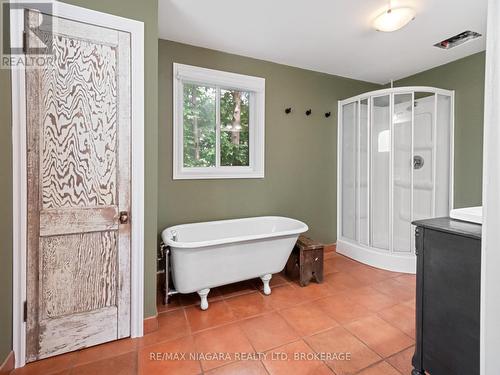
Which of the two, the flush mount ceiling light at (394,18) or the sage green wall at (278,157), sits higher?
the flush mount ceiling light at (394,18)

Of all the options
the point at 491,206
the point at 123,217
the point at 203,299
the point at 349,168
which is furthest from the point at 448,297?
the point at 349,168

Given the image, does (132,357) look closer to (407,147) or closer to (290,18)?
(290,18)

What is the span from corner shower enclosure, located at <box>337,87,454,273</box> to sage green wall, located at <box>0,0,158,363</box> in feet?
8.25

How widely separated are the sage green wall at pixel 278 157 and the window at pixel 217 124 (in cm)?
9

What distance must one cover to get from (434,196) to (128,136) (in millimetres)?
3292

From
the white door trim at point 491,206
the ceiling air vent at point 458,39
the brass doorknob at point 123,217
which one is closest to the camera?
the white door trim at point 491,206

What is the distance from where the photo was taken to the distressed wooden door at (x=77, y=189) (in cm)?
147

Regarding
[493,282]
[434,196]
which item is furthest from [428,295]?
[434,196]

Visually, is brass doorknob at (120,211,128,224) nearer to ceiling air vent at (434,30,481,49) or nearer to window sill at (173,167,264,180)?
window sill at (173,167,264,180)

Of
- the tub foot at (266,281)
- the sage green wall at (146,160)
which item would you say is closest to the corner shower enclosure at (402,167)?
the tub foot at (266,281)

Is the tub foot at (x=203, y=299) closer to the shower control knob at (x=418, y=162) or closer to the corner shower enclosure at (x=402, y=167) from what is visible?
the corner shower enclosure at (x=402, y=167)

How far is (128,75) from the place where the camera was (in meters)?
1.64

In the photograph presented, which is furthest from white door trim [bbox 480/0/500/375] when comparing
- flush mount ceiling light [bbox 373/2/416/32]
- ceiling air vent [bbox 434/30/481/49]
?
ceiling air vent [bbox 434/30/481/49]

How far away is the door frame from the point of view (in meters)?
1.39
